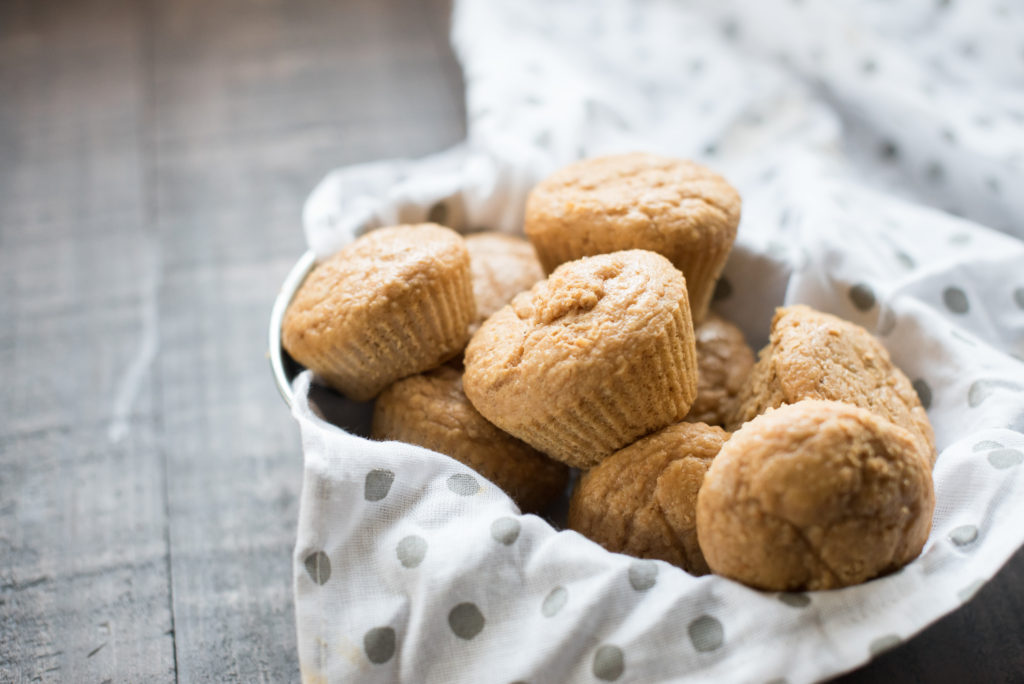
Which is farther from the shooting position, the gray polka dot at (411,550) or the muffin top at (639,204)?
the muffin top at (639,204)

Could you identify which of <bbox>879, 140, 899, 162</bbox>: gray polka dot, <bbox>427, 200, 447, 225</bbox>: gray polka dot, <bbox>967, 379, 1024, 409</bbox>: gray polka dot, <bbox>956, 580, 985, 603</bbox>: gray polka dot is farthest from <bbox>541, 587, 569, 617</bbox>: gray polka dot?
<bbox>879, 140, 899, 162</bbox>: gray polka dot

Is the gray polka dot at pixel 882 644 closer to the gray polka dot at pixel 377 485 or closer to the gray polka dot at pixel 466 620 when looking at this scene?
the gray polka dot at pixel 466 620

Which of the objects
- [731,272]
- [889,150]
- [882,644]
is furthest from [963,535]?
[889,150]

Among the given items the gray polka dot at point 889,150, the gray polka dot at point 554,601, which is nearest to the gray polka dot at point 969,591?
the gray polka dot at point 554,601

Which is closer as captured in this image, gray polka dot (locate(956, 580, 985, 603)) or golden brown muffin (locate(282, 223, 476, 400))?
gray polka dot (locate(956, 580, 985, 603))

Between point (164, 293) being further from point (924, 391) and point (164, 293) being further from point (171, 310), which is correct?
point (924, 391)

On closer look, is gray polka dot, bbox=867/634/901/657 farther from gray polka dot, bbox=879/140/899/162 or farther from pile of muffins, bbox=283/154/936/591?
gray polka dot, bbox=879/140/899/162
